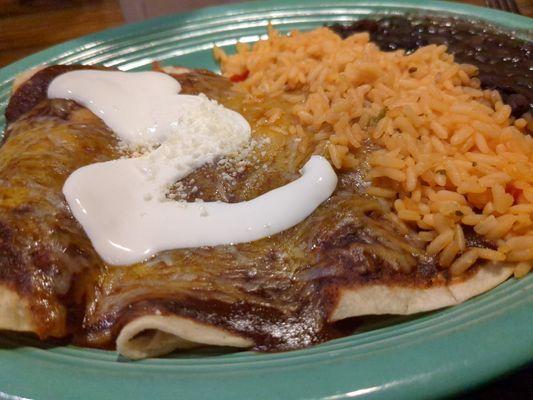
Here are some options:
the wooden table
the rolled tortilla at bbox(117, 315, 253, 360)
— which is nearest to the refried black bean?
the wooden table

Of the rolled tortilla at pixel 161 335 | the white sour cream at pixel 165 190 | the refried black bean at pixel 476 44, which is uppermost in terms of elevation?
the refried black bean at pixel 476 44

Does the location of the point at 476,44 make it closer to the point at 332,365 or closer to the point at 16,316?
the point at 332,365

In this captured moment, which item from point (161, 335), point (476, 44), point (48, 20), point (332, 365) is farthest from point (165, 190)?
point (48, 20)

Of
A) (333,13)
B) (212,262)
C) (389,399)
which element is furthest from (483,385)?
(333,13)

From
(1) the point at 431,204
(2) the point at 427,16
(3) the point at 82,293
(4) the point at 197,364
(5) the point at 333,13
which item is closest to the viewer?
(4) the point at 197,364

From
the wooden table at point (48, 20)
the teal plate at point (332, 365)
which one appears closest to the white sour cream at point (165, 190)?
the teal plate at point (332, 365)

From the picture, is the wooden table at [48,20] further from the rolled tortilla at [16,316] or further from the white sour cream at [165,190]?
the rolled tortilla at [16,316]

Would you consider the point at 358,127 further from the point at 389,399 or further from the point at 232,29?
the point at 232,29
